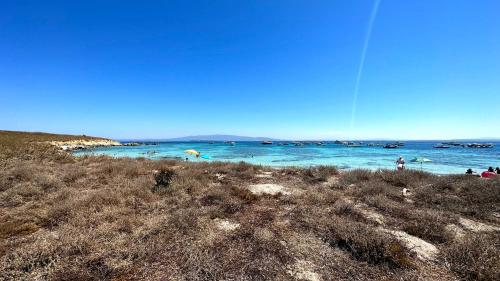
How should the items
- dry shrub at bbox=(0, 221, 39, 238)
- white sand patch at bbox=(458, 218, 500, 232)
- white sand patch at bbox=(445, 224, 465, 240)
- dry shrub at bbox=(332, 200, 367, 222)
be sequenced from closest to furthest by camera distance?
dry shrub at bbox=(0, 221, 39, 238) → white sand patch at bbox=(445, 224, 465, 240) → white sand patch at bbox=(458, 218, 500, 232) → dry shrub at bbox=(332, 200, 367, 222)

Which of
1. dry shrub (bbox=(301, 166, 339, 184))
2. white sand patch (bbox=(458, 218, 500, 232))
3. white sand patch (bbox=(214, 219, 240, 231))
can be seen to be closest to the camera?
white sand patch (bbox=(214, 219, 240, 231))

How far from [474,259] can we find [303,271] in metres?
3.25

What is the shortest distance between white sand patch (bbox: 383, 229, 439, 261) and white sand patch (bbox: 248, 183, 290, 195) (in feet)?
14.9

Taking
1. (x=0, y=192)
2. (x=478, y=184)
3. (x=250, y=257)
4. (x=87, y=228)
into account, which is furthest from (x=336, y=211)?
(x=0, y=192)

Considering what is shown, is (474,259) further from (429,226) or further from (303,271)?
(303,271)

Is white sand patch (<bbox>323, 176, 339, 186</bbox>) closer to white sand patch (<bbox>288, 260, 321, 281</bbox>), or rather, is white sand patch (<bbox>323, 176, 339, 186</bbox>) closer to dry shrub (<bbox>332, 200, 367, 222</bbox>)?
dry shrub (<bbox>332, 200, 367, 222</bbox>)

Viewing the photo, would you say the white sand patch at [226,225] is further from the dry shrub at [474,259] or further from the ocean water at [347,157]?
the ocean water at [347,157]

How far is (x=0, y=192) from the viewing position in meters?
8.74

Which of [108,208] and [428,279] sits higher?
[108,208]

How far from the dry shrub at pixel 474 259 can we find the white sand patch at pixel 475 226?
4.40ft

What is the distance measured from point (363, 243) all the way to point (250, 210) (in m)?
3.53

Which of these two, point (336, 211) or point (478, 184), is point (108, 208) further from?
point (478, 184)

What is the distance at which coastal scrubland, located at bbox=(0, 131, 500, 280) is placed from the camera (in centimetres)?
413

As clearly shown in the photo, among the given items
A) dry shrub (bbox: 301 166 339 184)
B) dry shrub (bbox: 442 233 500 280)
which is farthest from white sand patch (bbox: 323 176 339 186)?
dry shrub (bbox: 442 233 500 280)
